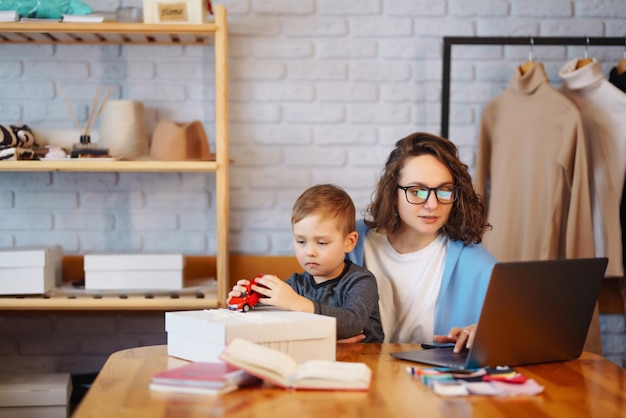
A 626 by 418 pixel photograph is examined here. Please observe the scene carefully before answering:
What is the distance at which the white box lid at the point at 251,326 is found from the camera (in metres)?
1.47

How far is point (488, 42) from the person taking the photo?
297cm

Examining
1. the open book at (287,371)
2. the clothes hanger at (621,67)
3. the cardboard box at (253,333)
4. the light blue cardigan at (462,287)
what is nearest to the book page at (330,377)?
the open book at (287,371)

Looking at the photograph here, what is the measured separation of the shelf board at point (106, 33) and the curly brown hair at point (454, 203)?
0.86 m

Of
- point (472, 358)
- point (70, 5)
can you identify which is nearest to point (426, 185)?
point (472, 358)

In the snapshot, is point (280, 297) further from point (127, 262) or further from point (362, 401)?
point (127, 262)

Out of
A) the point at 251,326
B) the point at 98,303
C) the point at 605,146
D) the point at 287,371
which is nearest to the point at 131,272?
the point at 98,303

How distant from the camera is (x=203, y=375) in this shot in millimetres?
1366

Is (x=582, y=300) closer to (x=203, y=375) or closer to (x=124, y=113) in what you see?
(x=203, y=375)

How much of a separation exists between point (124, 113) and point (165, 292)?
2.21ft

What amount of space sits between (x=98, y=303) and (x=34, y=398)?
1.27 feet

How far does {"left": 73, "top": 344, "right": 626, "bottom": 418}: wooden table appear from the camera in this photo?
1.25 metres

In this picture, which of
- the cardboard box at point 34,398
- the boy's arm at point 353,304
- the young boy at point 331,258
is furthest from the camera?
the cardboard box at point 34,398

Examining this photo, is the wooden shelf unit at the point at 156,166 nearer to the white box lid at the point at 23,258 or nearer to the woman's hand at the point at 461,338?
the white box lid at the point at 23,258

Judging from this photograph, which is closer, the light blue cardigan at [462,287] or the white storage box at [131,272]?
the light blue cardigan at [462,287]
